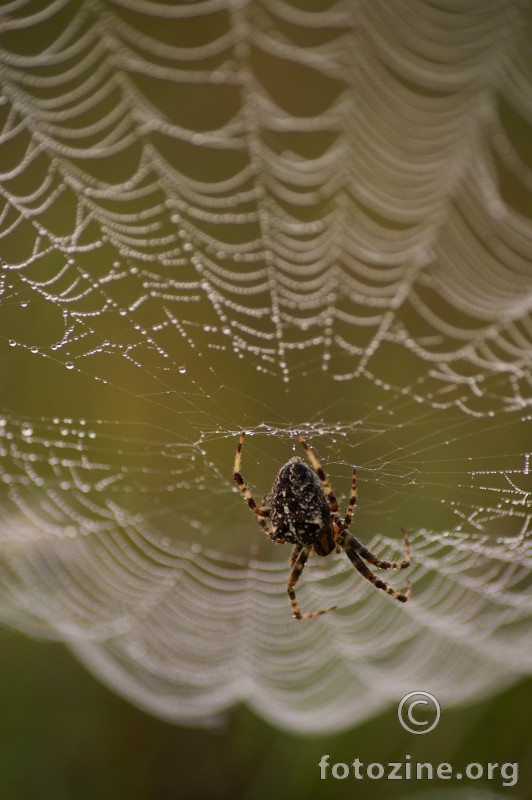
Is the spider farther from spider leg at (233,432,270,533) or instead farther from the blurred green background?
the blurred green background

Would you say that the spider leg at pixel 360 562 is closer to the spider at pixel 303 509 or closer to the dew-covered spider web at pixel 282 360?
the spider at pixel 303 509

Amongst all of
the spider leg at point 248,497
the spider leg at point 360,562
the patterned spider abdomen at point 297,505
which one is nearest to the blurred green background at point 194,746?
the spider leg at point 360,562

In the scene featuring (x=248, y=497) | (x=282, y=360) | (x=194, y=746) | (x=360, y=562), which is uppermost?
(x=282, y=360)

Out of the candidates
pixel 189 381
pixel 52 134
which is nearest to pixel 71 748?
pixel 189 381

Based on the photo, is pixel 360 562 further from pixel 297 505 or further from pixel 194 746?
pixel 194 746

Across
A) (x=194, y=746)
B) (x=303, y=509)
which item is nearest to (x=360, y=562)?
(x=303, y=509)

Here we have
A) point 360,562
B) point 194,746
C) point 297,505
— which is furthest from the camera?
point 194,746
